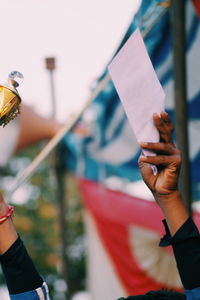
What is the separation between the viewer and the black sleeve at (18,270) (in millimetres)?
1269

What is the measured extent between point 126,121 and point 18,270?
8.94ft

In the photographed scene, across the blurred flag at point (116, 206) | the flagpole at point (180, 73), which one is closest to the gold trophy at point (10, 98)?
the flagpole at point (180, 73)

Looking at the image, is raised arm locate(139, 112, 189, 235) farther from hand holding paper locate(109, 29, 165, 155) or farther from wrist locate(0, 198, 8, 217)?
wrist locate(0, 198, 8, 217)

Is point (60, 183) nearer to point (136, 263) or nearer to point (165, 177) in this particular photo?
point (136, 263)

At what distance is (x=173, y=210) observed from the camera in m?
1.17

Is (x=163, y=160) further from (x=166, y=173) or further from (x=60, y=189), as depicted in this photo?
(x=60, y=189)

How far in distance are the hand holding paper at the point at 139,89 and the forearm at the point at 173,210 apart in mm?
108

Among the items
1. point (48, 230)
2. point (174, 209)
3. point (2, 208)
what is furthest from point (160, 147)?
point (48, 230)

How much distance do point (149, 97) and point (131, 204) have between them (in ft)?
11.0

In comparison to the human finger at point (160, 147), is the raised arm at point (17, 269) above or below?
below

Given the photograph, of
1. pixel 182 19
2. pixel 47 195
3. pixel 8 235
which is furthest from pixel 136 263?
pixel 47 195

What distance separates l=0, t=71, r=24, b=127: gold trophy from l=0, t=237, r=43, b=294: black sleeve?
11.2 inches

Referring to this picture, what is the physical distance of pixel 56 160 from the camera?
5434 millimetres

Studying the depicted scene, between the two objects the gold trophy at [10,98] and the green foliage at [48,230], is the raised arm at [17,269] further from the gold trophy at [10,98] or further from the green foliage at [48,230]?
the green foliage at [48,230]
